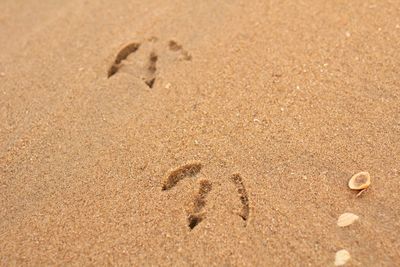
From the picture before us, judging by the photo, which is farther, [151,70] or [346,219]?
[151,70]

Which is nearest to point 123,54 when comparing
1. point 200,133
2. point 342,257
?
point 200,133

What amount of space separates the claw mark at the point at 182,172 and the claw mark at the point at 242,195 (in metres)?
0.13

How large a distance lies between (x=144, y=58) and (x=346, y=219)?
1.06 m

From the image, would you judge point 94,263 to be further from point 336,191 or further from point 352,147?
point 352,147

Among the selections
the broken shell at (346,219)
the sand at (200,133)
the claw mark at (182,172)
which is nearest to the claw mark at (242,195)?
the sand at (200,133)

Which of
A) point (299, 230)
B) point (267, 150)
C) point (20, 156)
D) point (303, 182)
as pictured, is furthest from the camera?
point (20, 156)

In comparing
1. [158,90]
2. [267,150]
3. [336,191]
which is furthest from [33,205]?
[336,191]

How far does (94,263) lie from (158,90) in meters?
0.73

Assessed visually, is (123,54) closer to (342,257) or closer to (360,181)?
(360,181)

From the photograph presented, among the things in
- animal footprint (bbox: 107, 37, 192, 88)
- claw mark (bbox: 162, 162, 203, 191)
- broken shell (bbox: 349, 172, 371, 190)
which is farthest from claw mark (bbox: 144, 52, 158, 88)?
broken shell (bbox: 349, 172, 371, 190)

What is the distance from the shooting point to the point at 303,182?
60.2 inches

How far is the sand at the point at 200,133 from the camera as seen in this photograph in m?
1.44

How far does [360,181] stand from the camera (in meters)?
1.49

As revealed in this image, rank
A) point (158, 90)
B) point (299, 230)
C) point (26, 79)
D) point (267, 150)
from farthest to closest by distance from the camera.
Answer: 1. point (26, 79)
2. point (158, 90)
3. point (267, 150)
4. point (299, 230)
